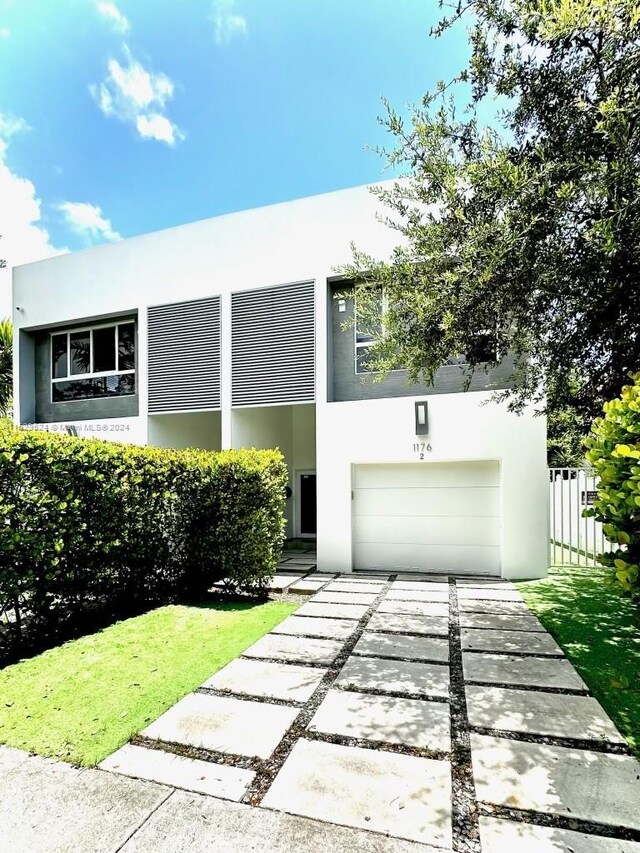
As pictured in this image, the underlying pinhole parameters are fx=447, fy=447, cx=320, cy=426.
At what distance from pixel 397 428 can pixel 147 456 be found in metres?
5.12

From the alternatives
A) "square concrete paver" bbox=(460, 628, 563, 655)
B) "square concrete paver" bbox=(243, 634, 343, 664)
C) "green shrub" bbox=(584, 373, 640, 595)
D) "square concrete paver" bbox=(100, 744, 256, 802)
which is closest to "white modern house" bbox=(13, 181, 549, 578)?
"square concrete paver" bbox=(460, 628, 563, 655)

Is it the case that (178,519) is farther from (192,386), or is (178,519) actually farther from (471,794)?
(471,794)

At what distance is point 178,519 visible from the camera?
7.71m

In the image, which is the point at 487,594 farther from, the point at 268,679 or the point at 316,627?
the point at 268,679

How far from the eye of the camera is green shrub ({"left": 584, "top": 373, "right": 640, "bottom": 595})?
3.42 m

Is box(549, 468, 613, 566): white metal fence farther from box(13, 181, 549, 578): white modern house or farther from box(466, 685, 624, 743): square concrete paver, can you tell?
box(466, 685, 624, 743): square concrete paver

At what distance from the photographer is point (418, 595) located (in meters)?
7.80

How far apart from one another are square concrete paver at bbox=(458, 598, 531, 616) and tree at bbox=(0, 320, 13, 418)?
15.7 metres

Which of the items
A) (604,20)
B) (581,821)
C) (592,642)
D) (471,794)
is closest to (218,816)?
(471,794)

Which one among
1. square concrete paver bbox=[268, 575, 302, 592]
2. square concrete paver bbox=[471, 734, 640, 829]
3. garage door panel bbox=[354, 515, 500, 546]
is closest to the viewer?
square concrete paver bbox=[471, 734, 640, 829]

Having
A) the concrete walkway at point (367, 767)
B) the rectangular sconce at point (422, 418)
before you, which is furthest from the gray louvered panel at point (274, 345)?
the concrete walkway at point (367, 767)

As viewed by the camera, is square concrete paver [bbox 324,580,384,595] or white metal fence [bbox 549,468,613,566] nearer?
square concrete paver [bbox 324,580,384,595]

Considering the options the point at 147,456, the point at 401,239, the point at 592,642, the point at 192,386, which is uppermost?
the point at 401,239

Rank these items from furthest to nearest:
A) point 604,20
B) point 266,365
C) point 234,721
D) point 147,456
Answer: point 266,365, point 147,456, point 604,20, point 234,721
